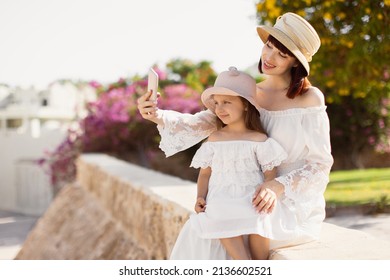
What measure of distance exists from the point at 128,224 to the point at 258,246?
136 inches

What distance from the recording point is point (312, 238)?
264cm

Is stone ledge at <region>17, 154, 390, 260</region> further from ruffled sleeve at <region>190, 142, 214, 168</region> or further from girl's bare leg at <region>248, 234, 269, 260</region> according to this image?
ruffled sleeve at <region>190, 142, 214, 168</region>

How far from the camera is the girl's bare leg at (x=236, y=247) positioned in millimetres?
2420

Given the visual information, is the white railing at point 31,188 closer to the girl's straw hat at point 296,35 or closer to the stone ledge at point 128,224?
the stone ledge at point 128,224

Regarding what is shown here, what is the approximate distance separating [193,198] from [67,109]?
12.0 m

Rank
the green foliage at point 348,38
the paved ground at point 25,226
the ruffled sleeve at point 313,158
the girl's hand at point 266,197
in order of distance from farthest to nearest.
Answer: the green foliage at point 348,38 < the paved ground at point 25,226 < the ruffled sleeve at point 313,158 < the girl's hand at point 266,197

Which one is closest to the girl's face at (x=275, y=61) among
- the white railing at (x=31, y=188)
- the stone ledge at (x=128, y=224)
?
the stone ledge at (x=128, y=224)

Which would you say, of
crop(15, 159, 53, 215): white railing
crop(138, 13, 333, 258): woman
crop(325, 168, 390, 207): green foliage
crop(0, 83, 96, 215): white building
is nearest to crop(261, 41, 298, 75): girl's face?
crop(138, 13, 333, 258): woman

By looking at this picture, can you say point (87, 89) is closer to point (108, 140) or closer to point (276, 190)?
point (108, 140)

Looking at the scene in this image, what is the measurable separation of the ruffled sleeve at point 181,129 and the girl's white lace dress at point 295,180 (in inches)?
10.3

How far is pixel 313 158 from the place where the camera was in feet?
8.30

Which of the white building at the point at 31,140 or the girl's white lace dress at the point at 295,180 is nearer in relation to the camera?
the girl's white lace dress at the point at 295,180

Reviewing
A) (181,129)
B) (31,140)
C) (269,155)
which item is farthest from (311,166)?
(31,140)

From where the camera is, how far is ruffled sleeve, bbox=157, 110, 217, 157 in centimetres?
272
